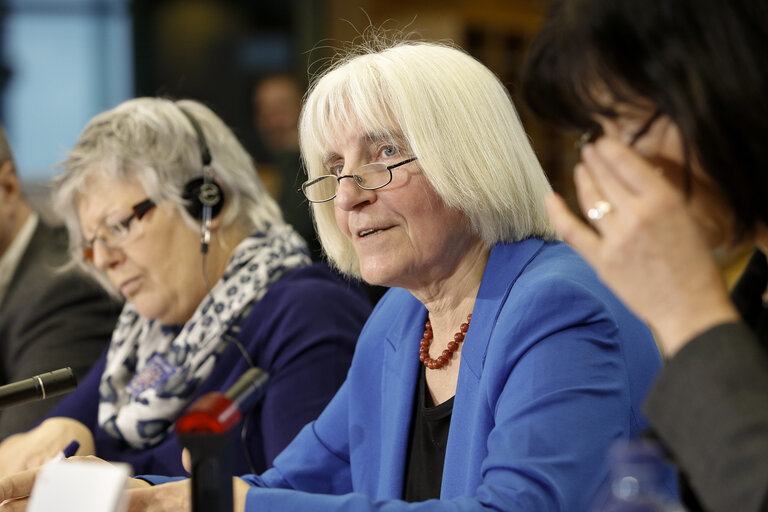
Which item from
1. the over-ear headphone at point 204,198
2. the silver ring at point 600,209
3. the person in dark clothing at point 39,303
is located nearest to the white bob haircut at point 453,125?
the silver ring at point 600,209

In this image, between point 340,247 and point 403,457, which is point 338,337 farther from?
point 403,457

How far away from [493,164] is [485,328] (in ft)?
0.81

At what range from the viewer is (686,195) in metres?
0.81

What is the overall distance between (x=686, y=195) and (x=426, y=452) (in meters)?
0.70

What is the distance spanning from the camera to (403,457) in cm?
137

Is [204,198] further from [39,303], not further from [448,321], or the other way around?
[448,321]

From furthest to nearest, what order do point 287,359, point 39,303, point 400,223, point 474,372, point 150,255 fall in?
point 39,303 < point 150,255 < point 287,359 < point 400,223 < point 474,372

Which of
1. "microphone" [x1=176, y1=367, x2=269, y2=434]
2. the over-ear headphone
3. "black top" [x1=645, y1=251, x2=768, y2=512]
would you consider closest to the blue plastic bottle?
"black top" [x1=645, y1=251, x2=768, y2=512]

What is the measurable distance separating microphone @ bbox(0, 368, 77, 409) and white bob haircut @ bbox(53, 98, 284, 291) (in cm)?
89

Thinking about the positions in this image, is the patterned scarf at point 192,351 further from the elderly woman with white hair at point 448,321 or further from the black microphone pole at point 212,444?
the black microphone pole at point 212,444

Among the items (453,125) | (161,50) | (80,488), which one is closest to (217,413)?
(80,488)

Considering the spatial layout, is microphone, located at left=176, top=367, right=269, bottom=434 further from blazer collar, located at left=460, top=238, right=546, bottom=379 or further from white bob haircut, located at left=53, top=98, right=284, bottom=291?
white bob haircut, located at left=53, top=98, right=284, bottom=291

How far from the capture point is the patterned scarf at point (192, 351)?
75.4 inches

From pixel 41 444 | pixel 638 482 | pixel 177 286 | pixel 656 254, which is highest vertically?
pixel 656 254
